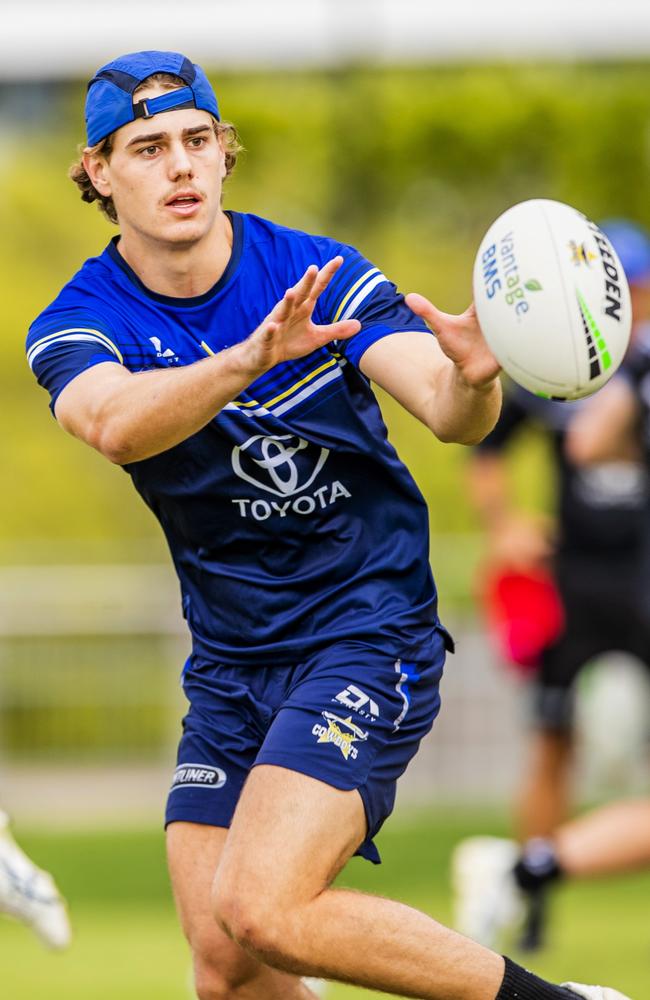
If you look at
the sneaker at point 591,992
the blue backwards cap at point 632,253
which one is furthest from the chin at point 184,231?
the blue backwards cap at point 632,253

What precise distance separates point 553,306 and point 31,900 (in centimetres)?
251

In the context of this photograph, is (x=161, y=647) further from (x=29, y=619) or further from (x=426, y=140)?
(x=426, y=140)

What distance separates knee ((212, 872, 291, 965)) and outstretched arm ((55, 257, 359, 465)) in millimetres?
975

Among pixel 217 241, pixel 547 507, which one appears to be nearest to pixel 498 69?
pixel 547 507

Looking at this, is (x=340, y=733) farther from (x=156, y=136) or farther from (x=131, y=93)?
(x=131, y=93)

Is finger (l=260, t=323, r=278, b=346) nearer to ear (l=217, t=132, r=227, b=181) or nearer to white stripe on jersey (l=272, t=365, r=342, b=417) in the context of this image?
white stripe on jersey (l=272, t=365, r=342, b=417)

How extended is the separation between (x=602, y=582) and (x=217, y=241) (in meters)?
4.02

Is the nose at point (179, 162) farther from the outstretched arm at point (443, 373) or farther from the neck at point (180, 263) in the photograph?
the outstretched arm at point (443, 373)

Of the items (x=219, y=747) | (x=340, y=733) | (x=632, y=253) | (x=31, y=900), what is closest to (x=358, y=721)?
(x=340, y=733)

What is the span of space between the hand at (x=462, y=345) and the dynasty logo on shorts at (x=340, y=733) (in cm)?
84

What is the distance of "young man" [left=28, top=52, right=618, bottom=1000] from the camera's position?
3.91 metres

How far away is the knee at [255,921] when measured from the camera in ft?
12.5

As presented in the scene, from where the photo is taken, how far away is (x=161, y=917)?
882cm

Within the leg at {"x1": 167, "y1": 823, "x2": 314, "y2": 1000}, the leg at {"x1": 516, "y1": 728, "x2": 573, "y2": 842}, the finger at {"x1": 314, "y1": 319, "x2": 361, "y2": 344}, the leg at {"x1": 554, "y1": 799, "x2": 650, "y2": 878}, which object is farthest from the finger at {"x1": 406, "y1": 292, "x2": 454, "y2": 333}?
the leg at {"x1": 516, "y1": 728, "x2": 573, "y2": 842}
